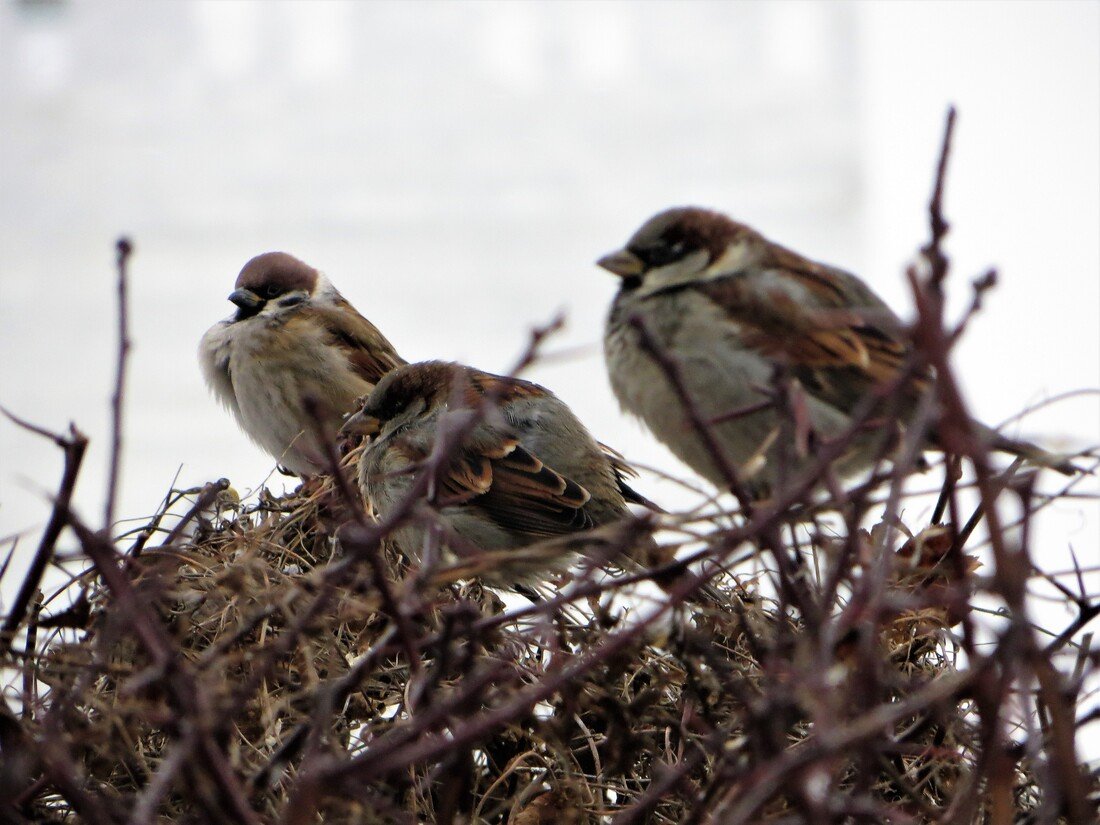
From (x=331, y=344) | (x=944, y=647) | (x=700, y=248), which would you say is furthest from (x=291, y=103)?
(x=944, y=647)

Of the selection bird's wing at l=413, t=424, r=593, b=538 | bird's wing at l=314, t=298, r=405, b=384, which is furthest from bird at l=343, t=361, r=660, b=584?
bird's wing at l=314, t=298, r=405, b=384

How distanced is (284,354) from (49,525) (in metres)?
2.42

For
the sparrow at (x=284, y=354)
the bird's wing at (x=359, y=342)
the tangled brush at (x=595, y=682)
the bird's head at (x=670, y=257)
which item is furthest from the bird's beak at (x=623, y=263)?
the bird's wing at (x=359, y=342)

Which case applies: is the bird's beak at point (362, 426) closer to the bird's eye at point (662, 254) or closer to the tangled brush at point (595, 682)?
the tangled brush at point (595, 682)

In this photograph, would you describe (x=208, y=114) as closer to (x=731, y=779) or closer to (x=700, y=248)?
(x=700, y=248)

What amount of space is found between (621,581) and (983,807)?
48 cm

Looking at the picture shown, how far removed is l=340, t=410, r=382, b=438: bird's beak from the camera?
3.00 m

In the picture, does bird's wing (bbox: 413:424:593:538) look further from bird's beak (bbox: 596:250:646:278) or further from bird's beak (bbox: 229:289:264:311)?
bird's beak (bbox: 229:289:264:311)

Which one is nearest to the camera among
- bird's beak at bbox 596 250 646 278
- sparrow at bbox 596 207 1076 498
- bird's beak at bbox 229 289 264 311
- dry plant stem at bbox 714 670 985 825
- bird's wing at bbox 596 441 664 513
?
dry plant stem at bbox 714 670 985 825

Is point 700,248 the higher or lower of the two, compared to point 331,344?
lower

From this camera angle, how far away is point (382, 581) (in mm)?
1127

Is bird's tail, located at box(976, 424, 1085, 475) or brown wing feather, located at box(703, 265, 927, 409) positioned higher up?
brown wing feather, located at box(703, 265, 927, 409)

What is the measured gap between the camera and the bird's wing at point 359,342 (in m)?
3.82

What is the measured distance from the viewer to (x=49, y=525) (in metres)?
1.30
